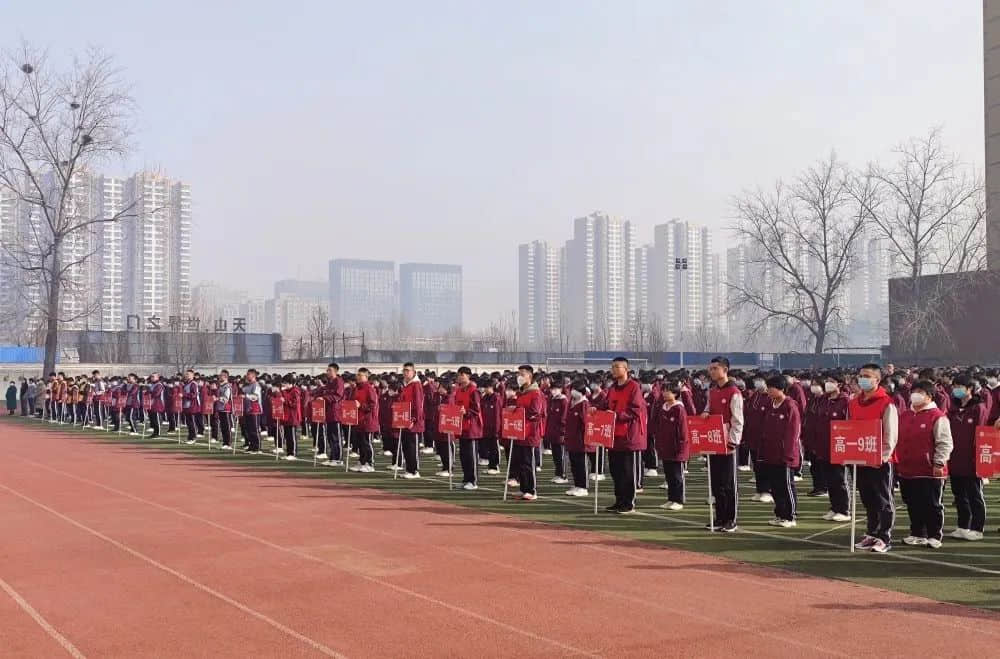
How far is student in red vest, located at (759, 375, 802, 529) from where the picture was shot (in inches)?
518

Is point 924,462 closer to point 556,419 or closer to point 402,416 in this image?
point 556,419

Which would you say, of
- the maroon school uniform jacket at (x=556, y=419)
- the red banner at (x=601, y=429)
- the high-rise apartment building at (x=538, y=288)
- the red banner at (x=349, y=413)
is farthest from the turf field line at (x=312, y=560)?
the high-rise apartment building at (x=538, y=288)

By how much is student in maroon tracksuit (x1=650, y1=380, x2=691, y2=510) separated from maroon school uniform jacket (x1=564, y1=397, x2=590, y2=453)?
165 centimetres

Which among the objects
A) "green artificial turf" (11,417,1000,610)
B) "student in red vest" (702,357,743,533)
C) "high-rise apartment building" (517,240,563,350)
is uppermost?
"high-rise apartment building" (517,240,563,350)

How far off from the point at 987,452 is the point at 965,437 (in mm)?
494

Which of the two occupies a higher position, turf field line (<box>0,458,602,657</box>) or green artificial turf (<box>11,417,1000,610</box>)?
turf field line (<box>0,458,602,657</box>)

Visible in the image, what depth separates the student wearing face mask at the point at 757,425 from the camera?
544 inches

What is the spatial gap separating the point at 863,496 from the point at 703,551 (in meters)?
1.98

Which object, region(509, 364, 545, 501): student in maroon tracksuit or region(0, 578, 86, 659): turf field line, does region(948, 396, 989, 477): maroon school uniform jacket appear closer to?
region(509, 364, 545, 501): student in maroon tracksuit

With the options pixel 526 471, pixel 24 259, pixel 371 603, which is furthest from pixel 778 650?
pixel 24 259

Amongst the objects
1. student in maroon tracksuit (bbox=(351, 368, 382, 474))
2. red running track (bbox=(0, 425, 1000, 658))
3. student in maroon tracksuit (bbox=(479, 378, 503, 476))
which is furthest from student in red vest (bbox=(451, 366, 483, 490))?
red running track (bbox=(0, 425, 1000, 658))

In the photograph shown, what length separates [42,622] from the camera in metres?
8.30

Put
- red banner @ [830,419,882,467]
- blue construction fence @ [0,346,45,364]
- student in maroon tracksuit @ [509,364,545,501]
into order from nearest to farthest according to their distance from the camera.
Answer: red banner @ [830,419,882,467]
student in maroon tracksuit @ [509,364,545,501]
blue construction fence @ [0,346,45,364]

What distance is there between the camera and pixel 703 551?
11.5m
